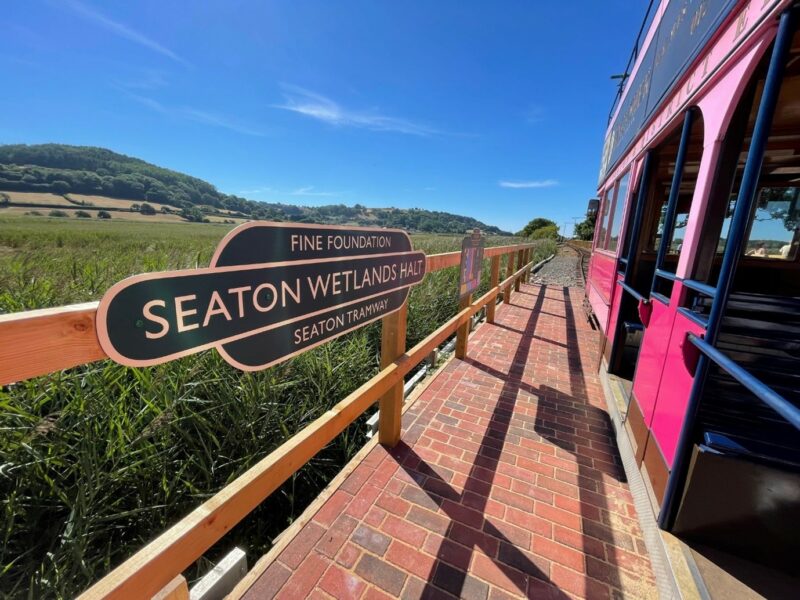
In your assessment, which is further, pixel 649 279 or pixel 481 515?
pixel 649 279

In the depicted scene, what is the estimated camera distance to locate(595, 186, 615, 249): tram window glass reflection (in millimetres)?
5110

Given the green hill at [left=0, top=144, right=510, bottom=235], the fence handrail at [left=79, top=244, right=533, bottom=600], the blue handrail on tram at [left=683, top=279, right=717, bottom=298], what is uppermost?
the green hill at [left=0, top=144, right=510, bottom=235]

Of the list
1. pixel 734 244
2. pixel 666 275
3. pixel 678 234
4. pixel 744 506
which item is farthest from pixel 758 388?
pixel 678 234

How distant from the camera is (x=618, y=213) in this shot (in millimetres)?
4320

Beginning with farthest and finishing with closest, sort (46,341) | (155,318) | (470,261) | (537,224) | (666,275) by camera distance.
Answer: (537,224) → (470,261) → (666,275) → (155,318) → (46,341)

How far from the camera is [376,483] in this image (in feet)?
7.48

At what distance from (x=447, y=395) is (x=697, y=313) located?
2.15 m

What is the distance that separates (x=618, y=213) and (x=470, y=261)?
2.21 meters

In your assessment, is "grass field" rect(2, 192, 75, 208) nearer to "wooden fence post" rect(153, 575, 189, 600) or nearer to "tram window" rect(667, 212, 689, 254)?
"wooden fence post" rect(153, 575, 189, 600)

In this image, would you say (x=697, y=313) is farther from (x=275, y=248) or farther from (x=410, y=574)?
(x=275, y=248)

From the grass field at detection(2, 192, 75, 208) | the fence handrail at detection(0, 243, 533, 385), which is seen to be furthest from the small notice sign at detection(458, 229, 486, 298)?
the grass field at detection(2, 192, 75, 208)

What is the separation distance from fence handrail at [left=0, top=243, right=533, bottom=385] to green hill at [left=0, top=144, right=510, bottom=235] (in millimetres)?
18449

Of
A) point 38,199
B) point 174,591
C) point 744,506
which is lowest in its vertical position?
point 744,506

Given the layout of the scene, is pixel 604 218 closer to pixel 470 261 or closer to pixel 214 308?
pixel 470 261
